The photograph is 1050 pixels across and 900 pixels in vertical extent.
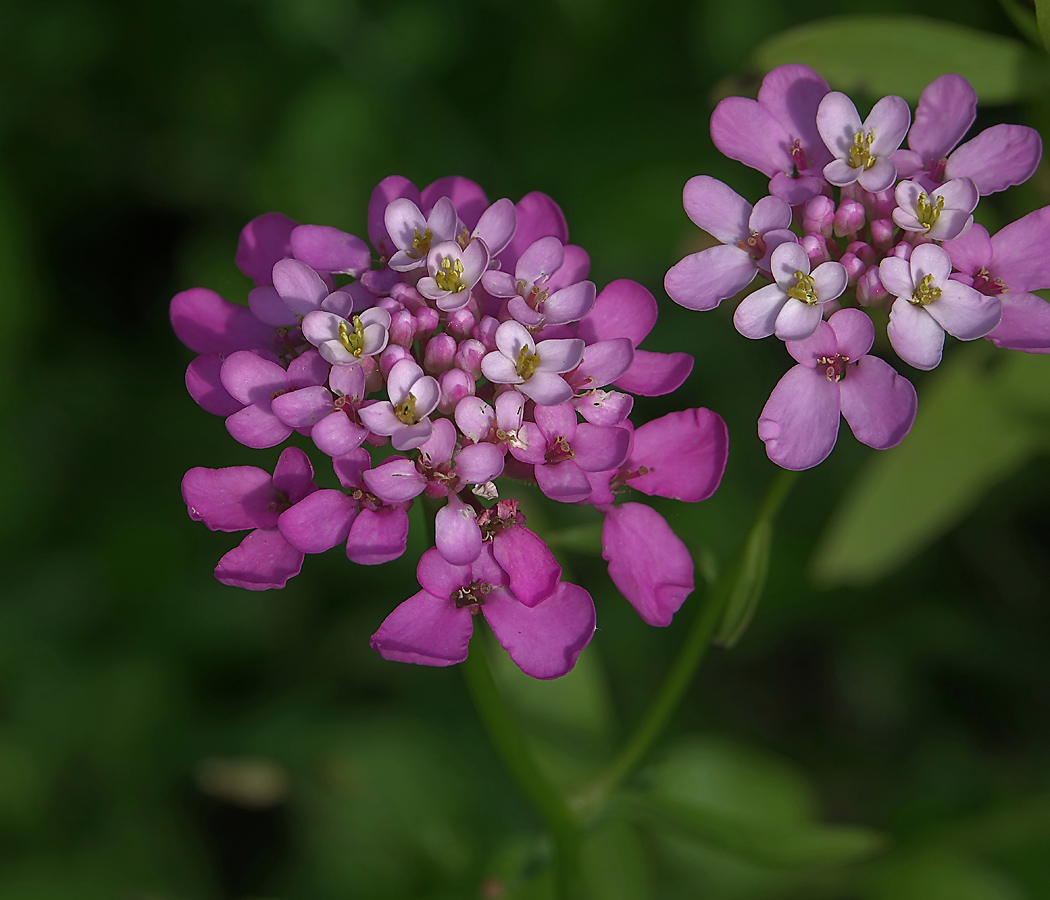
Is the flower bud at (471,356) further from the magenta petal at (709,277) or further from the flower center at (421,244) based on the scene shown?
the magenta petal at (709,277)

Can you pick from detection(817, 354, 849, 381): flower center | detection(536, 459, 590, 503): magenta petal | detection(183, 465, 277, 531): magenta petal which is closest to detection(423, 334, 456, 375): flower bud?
detection(536, 459, 590, 503): magenta petal

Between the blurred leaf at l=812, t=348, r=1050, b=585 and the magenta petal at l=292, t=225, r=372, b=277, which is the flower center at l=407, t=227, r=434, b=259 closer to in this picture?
the magenta petal at l=292, t=225, r=372, b=277

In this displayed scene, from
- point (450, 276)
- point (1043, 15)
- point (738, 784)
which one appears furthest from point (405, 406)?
point (738, 784)

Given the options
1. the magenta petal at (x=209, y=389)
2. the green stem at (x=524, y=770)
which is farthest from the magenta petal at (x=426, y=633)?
the magenta petal at (x=209, y=389)

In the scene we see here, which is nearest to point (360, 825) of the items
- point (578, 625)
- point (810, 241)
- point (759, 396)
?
point (578, 625)

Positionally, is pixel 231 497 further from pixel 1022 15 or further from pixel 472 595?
pixel 1022 15

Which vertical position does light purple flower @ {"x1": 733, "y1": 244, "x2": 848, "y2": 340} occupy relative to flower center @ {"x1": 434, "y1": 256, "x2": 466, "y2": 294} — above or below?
above

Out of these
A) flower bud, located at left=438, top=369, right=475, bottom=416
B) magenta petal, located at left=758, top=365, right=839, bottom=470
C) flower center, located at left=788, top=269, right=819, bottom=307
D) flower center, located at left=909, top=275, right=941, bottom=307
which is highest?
flower center, located at left=909, top=275, right=941, bottom=307
